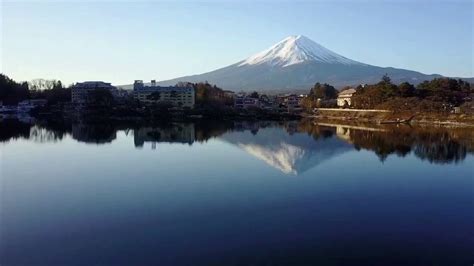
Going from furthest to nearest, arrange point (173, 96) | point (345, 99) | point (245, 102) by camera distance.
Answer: point (245, 102)
point (345, 99)
point (173, 96)

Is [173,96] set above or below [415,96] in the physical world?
below

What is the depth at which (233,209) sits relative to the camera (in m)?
3.28

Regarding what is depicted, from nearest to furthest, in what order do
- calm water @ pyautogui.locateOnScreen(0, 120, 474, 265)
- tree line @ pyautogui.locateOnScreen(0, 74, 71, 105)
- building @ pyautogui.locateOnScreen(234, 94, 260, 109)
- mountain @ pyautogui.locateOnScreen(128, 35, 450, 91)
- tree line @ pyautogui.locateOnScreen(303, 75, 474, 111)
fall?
calm water @ pyautogui.locateOnScreen(0, 120, 474, 265)
tree line @ pyautogui.locateOnScreen(303, 75, 474, 111)
tree line @ pyautogui.locateOnScreen(0, 74, 71, 105)
building @ pyautogui.locateOnScreen(234, 94, 260, 109)
mountain @ pyautogui.locateOnScreen(128, 35, 450, 91)

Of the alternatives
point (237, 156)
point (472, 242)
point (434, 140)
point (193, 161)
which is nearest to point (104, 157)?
point (193, 161)

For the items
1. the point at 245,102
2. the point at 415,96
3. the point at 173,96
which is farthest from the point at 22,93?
the point at 415,96

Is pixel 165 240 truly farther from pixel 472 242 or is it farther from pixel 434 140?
pixel 434 140

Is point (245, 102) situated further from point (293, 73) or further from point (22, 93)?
point (293, 73)

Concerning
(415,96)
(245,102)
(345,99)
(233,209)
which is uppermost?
(415,96)

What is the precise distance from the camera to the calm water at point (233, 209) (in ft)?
7.93

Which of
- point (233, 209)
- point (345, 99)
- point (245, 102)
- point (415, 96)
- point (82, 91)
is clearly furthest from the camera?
point (82, 91)

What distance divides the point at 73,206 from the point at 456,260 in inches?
94.1

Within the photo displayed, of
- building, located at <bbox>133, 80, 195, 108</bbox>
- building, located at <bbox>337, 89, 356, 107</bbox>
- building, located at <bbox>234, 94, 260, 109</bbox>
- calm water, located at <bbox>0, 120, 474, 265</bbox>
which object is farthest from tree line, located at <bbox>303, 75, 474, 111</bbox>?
calm water, located at <bbox>0, 120, 474, 265</bbox>

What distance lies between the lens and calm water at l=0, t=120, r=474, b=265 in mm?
2416

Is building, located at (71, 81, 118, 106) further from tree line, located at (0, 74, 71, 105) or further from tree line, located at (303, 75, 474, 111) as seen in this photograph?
tree line, located at (303, 75, 474, 111)
